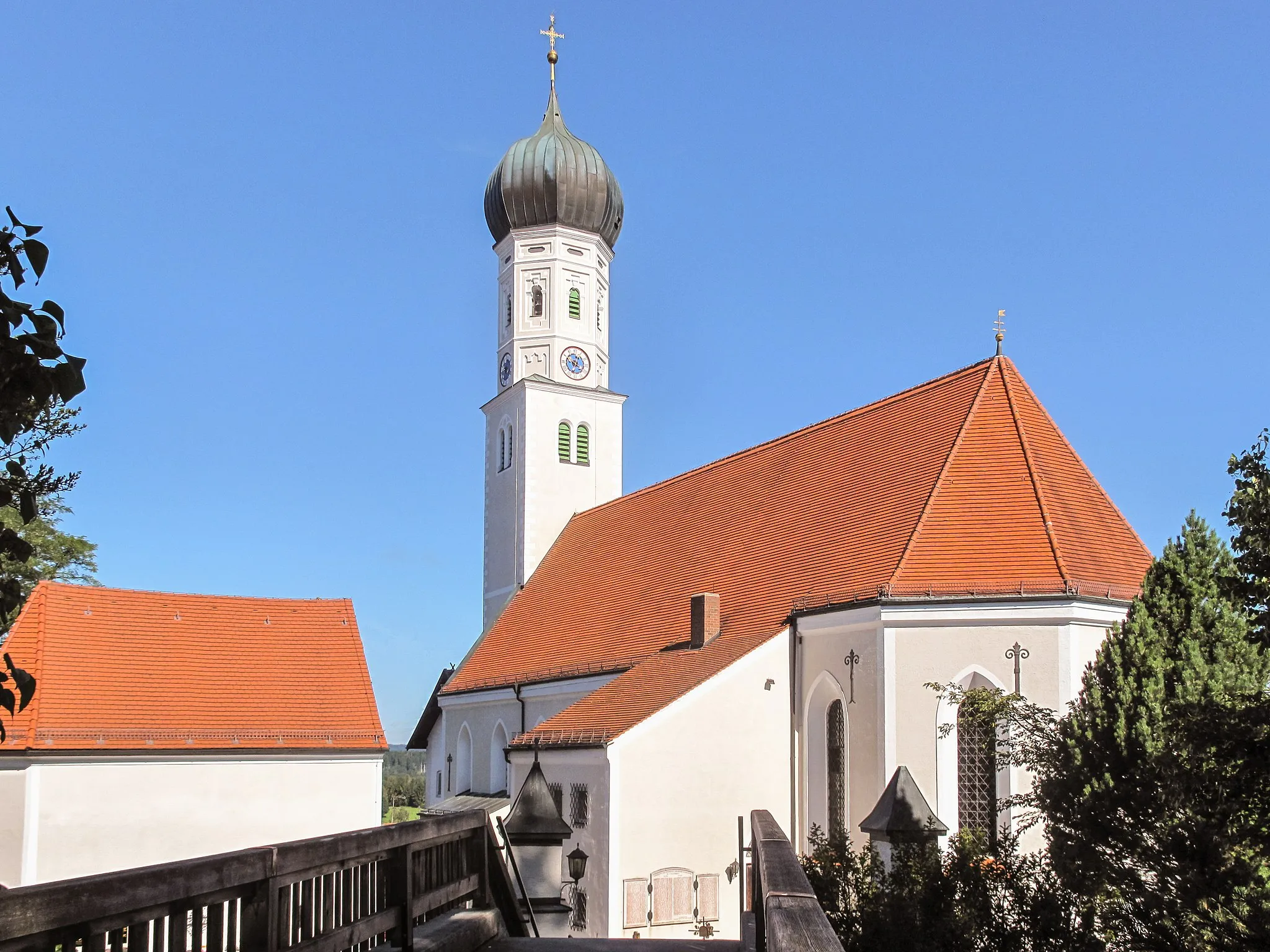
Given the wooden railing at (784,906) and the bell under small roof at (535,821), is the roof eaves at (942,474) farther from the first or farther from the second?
the wooden railing at (784,906)

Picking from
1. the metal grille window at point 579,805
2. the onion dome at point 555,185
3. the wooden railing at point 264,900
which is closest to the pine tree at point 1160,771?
the wooden railing at point 264,900

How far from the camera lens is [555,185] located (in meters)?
36.4

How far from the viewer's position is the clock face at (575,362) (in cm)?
3675

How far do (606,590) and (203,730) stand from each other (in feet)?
33.8

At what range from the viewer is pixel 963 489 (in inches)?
816

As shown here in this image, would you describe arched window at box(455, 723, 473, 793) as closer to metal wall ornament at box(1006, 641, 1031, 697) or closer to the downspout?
the downspout

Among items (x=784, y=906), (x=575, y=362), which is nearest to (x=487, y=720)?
(x=575, y=362)

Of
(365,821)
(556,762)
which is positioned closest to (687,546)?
(556,762)

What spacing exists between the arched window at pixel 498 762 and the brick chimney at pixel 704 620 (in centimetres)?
895

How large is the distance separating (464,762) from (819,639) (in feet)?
51.5

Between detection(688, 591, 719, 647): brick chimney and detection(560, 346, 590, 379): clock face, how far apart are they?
1433 cm

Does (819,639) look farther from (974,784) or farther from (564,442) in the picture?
(564,442)

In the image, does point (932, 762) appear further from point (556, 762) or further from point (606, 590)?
point (606, 590)

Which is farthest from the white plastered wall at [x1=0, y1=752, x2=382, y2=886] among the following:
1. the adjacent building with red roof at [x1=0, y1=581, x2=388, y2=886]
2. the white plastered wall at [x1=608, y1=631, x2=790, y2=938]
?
the white plastered wall at [x1=608, y1=631, x2=790, y2=938]
